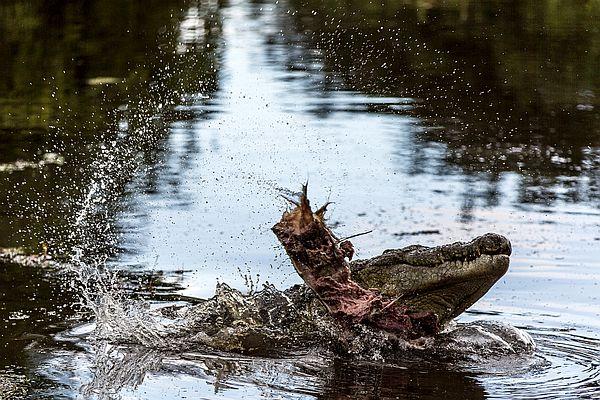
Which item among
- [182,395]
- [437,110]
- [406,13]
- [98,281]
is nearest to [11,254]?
[98,281]

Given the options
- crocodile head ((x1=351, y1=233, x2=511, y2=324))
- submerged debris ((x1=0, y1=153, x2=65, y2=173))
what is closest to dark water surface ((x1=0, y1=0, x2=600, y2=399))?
submerged debris ((x1=0, y1=153, x2=65, y2=173))

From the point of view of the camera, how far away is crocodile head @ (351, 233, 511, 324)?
6418mm

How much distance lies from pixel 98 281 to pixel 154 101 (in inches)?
226

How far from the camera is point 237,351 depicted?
648 centimetres

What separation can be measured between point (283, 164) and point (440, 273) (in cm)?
421

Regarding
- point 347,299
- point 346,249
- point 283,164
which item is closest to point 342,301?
point 347,299

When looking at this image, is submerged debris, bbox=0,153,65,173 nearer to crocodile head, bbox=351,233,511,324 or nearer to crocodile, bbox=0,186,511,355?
crocodile, bbox=0,186,511,355

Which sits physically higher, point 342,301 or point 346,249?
point 346,249

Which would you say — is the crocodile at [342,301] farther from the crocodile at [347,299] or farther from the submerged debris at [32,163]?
the submerged debris at [32,163]

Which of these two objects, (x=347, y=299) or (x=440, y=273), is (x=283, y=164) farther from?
(x=347, y=299)

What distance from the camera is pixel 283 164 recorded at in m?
10.6

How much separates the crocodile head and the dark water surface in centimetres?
40

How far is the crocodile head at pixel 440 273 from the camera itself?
6.42 m

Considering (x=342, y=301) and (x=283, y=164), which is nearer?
(x=342, y=301)
